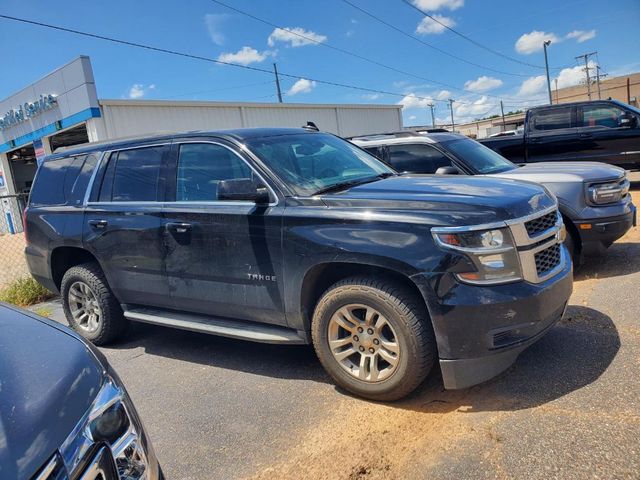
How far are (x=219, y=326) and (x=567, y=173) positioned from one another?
13.9 feet

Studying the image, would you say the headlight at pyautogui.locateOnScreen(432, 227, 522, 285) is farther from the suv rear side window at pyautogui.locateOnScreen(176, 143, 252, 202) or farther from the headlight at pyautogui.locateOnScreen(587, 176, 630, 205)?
the headlight at pyautogui.locateOnScreen(587, 176, 630, 205)

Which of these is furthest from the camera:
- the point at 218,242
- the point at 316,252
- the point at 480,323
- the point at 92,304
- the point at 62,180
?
the point at 62,180

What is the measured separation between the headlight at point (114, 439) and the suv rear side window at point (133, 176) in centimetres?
286

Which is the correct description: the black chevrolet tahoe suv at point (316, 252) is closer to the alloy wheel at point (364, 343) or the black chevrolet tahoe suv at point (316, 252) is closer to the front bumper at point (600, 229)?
the alloy wheel at point (364, 343)

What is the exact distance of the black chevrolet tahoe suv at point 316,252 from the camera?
2951 millimetres

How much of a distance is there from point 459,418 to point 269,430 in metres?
1.17

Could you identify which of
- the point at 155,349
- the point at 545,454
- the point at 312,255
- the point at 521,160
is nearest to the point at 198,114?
the point at 521,160

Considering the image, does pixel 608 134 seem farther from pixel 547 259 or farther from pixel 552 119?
pixel 547 259

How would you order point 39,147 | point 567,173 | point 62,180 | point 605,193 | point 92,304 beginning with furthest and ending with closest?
point 39,147 < point 567,173 < point 605,193 < point 62,180 < point 92,304

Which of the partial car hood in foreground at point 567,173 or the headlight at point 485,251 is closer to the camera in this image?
the headlight at point 485,251

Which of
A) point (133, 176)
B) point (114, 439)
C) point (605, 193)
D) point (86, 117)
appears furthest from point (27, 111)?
point (114, 439)

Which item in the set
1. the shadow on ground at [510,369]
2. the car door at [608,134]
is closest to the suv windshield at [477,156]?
the shadow on ground at [510,369]

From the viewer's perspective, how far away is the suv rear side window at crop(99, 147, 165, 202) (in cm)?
438

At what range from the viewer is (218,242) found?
3863mm
